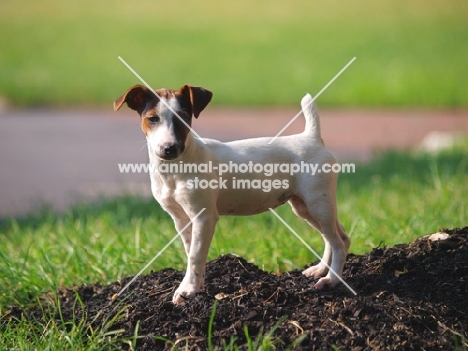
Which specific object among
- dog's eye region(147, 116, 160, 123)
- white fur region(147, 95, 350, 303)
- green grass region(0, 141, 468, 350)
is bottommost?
green grass region(0, 141, 468, 350)

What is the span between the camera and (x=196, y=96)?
397 cm

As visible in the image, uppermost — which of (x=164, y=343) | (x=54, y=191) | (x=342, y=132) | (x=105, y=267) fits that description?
(x=164, y=343)

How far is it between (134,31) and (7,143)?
924cm

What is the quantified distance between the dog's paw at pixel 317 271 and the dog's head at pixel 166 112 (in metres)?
1.12

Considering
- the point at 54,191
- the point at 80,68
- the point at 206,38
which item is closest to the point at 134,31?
the point at 206,38

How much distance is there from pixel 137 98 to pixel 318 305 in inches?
52.0

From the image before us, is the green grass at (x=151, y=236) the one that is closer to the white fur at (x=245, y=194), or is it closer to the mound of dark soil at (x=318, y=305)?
the mound of dark soil at (x=318, y=305)

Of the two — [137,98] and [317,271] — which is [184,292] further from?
[137,98]

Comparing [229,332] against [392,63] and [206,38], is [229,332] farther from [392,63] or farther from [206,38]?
[206,38]

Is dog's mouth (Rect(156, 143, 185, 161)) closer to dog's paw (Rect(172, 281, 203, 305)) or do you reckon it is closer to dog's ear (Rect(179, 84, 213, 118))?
dog's ear (Rect(179, 84, 213, 118))

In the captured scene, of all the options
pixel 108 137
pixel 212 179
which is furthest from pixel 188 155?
pixel 108 137

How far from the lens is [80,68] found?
60.7ft

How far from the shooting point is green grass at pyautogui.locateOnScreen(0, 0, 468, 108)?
1622 centimetres

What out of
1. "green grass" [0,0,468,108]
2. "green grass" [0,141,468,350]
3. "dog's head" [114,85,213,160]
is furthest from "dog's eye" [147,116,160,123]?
"green grass" [0,0,468,108]
